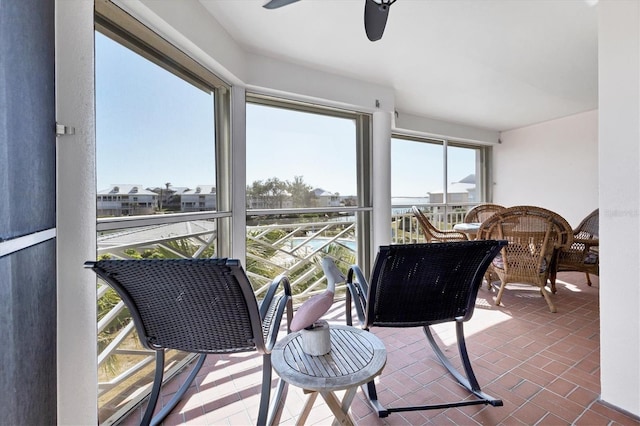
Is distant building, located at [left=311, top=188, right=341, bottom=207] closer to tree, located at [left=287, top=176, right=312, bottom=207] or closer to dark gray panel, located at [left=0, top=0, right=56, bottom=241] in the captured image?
tree, located at [left=287, top=176, right=312, bottom=207]

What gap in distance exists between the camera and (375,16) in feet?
5.38

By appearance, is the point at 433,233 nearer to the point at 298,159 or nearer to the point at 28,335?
the point at 298,159

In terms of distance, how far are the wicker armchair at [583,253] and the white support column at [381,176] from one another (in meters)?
1.95

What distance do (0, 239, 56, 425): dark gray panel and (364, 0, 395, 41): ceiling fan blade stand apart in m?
1.88

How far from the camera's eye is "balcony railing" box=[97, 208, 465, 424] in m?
1.61

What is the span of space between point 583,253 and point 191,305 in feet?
13.1

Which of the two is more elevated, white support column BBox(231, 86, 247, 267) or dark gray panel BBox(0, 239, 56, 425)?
white support column BBox(231, 86, 247, 267)

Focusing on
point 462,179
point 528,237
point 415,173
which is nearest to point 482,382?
point 528,237

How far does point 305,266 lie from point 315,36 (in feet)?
7.96

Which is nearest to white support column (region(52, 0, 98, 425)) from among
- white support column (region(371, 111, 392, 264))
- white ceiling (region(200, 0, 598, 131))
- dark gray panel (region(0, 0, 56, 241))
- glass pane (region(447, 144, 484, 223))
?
dark gray panel (region(0, 0, 56, 241))

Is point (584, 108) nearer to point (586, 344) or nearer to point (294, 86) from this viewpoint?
point (586, 344)

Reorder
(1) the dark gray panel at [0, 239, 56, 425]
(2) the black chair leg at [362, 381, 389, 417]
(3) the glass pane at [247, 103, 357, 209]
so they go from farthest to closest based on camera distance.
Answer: (3) the glass pane at [247, 103, 357, 209] < (2) the black chair leg at [362, 381, 389, 417] < (1) the dark gray panel at [0, 239, 56, 425]

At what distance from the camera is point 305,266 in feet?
11.6

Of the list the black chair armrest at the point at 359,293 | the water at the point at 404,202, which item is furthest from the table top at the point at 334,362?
the water at the point at 404,202
